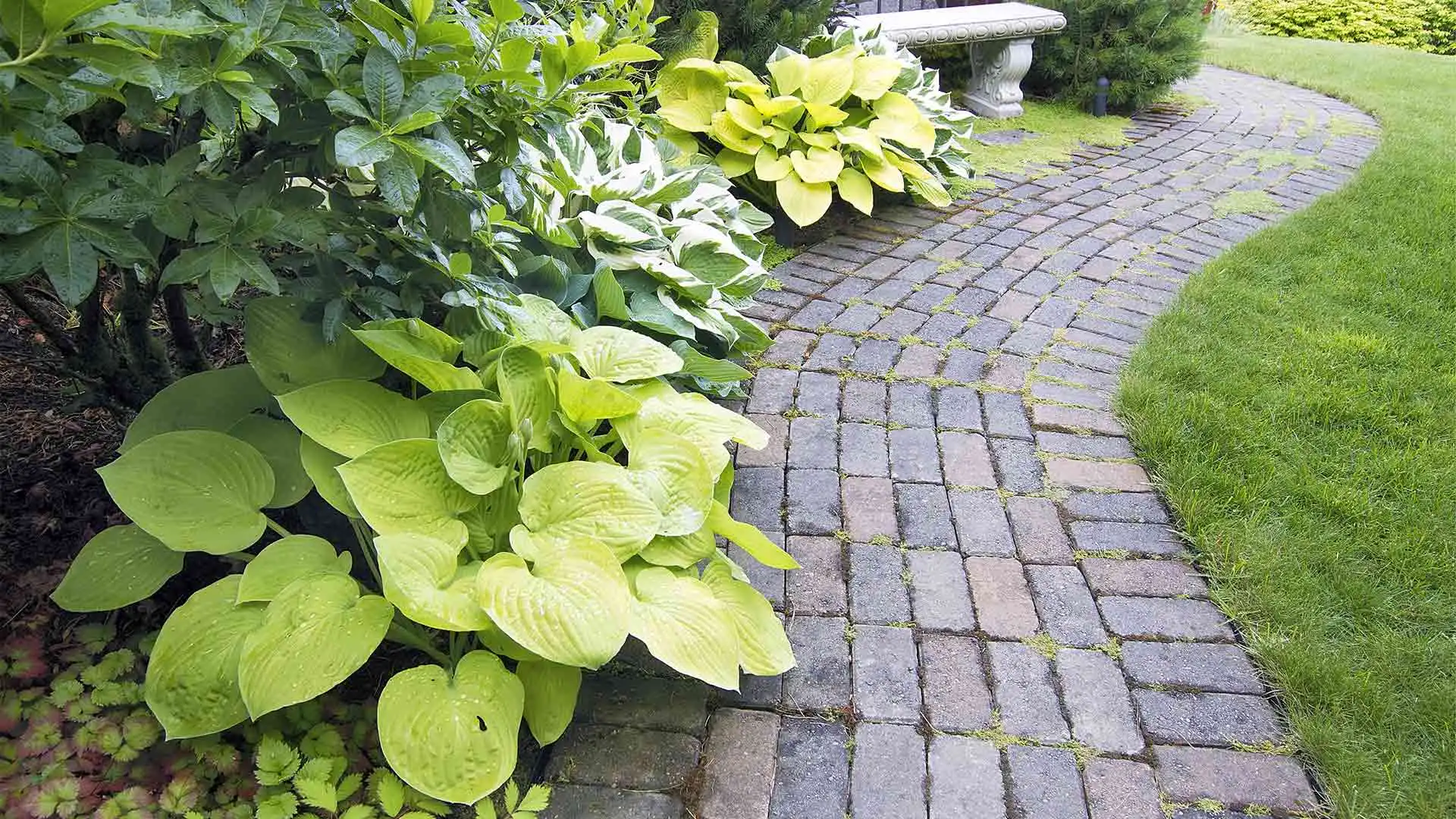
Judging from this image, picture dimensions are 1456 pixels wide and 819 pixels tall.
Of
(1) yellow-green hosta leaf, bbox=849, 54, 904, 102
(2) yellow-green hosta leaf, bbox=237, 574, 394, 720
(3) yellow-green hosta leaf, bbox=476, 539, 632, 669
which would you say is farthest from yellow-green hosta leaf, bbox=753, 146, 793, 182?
(2) yellow-green hosta leaf, bbox=237, 574, 394, 720

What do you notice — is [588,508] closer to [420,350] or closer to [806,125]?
[420,350]

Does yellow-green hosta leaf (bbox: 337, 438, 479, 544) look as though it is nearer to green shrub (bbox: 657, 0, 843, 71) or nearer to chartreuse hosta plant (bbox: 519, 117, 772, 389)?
chartreuse hosta plant (bbox: 519, 117, 772, 389)

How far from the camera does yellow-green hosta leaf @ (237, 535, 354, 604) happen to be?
1.58m

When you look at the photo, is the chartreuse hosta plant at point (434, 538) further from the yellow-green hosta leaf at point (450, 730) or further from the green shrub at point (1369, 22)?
the green shrub at point (1369, 22)

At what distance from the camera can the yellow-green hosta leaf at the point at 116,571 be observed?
1.63 metres

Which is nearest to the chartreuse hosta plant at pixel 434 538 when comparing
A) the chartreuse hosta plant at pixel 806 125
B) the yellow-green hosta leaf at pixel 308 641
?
the yellow-green hosta leaf at pixel 308 641

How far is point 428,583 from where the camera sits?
61.1 inches

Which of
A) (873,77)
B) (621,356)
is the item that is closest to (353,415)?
(621,356)

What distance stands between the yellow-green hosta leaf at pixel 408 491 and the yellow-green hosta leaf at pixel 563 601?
158 mm

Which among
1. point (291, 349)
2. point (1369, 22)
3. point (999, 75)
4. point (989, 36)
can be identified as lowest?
point (1369, 22)

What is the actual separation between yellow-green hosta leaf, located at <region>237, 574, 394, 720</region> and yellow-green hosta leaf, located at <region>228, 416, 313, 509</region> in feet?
0.82

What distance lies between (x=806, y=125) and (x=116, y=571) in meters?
2.98

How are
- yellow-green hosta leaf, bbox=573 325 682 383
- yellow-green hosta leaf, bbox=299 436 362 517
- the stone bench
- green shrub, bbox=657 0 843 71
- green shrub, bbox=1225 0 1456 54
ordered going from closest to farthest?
yellow-green hosta leaf, bbox=299 436 362 517, yellow-green hosta leaf, bbox=573 325 682 383, green shrub, bbox=657 0 843 71, the stone bench, green shrub, bbox=1225 0 1456 54

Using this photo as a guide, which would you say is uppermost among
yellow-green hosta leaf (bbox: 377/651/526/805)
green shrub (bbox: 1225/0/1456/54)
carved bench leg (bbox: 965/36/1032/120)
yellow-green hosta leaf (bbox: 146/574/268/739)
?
yellow-green hosta leaf (bbox: 146/574/268/739)
